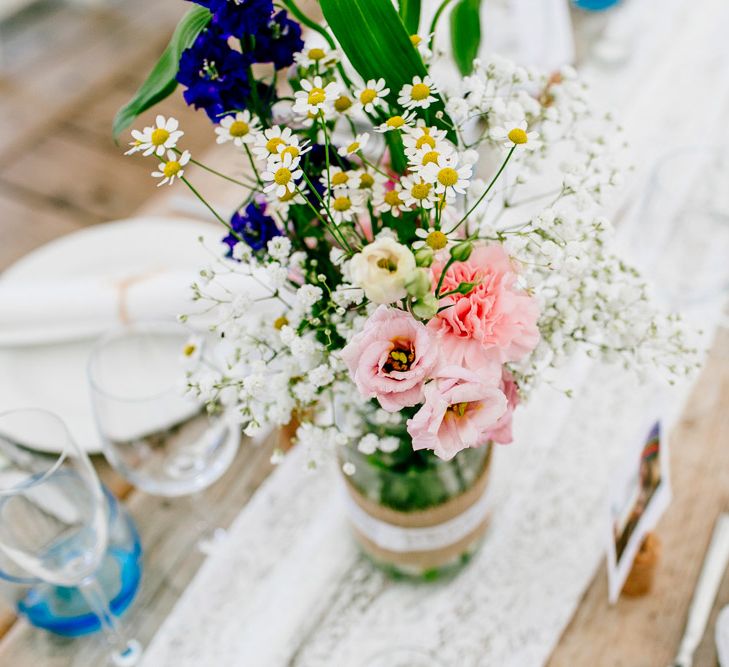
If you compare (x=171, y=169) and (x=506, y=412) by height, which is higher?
(x=171, y=169)

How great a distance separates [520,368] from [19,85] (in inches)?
63.0

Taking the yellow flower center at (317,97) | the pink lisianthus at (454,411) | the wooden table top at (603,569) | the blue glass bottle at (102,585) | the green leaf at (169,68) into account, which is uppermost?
the green leaf at (169,68)

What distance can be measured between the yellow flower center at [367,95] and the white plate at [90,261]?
0.51 metres

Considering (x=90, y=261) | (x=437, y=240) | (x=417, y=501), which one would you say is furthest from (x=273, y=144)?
(x=90, y=261)

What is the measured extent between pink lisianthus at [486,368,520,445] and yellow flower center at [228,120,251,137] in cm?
21

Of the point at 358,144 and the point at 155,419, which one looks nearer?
the point at 358,144

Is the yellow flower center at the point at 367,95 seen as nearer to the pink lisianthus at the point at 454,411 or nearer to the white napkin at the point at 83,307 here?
the pink lisianthus at the point at 454,411

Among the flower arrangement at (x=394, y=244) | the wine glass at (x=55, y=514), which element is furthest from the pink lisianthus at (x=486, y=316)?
the wine glass at (x=55, y=514)

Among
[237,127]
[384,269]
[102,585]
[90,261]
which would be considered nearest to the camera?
[384,269]

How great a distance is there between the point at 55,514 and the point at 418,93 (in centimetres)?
47

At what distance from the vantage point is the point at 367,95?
0.42 meters

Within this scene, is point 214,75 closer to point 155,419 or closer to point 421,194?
point 421,194

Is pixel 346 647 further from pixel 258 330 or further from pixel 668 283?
pixel 668 283

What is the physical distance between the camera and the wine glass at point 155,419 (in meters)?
0.63
